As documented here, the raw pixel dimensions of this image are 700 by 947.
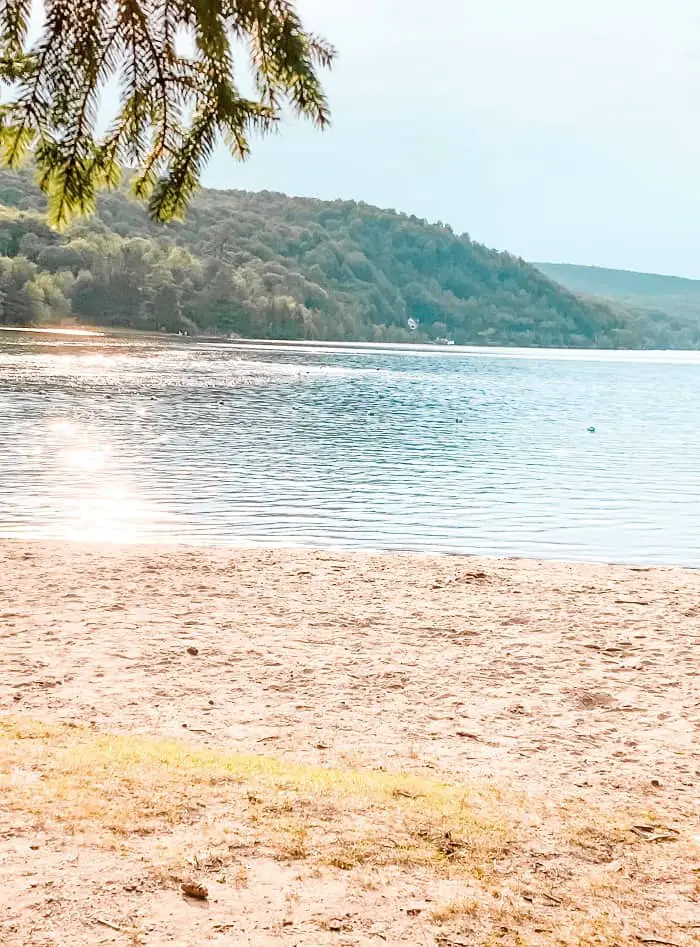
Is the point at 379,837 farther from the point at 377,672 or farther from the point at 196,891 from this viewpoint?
the point at 377,672

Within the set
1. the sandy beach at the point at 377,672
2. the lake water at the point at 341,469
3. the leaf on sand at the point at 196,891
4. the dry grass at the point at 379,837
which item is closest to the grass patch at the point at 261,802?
the dry grass at the point at 379,837

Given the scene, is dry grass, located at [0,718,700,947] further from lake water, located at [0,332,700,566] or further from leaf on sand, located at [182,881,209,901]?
lake water, located at [0,332,700,566]

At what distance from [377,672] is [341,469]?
20.8 m

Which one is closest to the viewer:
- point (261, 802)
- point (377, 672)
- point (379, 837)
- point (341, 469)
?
point (379, 837)

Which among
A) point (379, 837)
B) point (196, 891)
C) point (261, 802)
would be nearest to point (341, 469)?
point (261, 802)

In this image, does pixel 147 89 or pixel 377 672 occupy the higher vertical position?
pixel 147 89

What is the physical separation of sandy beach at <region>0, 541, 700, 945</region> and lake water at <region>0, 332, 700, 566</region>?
4.08 m

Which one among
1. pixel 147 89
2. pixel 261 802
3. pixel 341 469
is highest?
pixel 147 89

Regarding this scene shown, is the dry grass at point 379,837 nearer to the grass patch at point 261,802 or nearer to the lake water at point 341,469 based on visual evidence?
the grass patch at point 261,802

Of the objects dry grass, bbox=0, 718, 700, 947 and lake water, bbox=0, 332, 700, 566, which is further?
lake water, bbox=0, 332, 700, 566

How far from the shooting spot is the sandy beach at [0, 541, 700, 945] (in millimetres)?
7199

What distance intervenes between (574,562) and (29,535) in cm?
904

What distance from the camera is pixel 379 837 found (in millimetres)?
5863

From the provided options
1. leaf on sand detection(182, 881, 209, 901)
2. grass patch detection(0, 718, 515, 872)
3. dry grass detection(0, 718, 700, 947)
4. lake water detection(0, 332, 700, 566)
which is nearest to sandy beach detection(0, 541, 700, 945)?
dry grass detection(0, 718, 700, 947)
